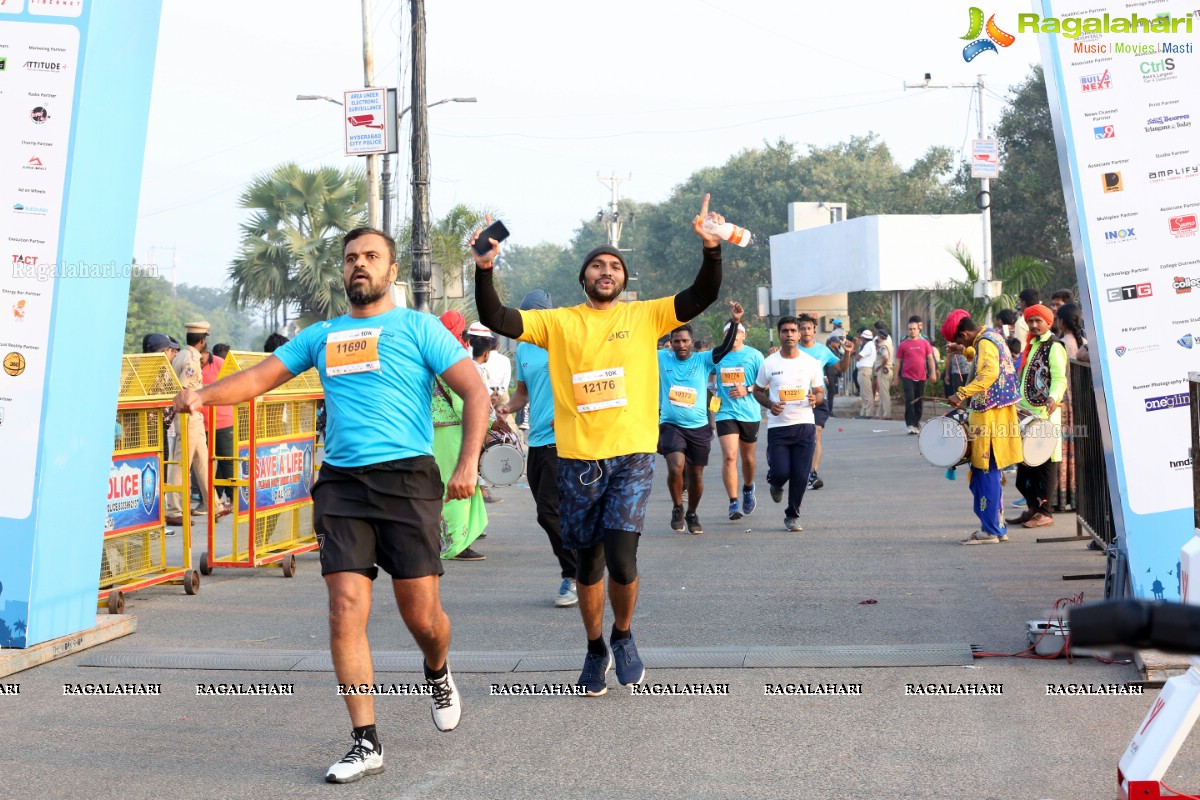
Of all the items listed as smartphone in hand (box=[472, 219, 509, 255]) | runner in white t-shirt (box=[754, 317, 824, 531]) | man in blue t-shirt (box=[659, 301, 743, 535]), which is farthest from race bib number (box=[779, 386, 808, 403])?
smartphone in hand (box=[472, 219, 509, 255])

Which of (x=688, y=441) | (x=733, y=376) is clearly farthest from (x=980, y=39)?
(x=688, y=441)

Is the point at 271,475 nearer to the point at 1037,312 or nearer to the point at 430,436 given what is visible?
the point at 430,436

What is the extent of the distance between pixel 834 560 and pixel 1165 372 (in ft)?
14.5

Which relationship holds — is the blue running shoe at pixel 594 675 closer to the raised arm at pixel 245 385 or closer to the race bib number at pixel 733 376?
the raised arm at pixel 245 385

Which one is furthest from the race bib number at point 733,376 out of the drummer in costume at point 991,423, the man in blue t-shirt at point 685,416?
the drummer in costume at point 991,423

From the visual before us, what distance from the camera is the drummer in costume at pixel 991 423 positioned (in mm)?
11359

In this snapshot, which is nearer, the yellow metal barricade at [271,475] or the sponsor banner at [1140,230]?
the sponsor banner at [1140,230]

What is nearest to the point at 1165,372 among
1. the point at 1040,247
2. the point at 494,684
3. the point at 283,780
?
the point at 494,684

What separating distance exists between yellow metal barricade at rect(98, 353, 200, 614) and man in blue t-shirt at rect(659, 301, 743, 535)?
478 cm

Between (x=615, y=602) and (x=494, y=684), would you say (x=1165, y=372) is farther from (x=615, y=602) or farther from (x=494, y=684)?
(x=494, y=684)

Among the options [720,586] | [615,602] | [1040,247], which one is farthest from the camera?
[1040,247]

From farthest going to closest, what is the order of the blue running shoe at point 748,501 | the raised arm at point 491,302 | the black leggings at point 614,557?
the blue running shoe at point 748,501, the black leggings at point 614,557, the raised arm at point 491,302

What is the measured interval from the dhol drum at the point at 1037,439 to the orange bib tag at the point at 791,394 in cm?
209

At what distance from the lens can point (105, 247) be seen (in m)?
7.79
